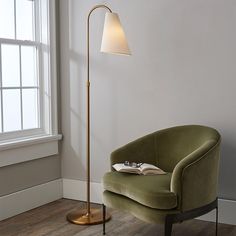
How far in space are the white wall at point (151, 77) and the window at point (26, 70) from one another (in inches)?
6.9

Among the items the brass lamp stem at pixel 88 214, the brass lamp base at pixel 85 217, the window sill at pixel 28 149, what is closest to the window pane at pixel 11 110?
the window sill at pixel 28 149

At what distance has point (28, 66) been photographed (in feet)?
12.9

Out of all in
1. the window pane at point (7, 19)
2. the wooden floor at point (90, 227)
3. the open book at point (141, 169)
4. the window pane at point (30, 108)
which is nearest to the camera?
the open book at point (141, 169)

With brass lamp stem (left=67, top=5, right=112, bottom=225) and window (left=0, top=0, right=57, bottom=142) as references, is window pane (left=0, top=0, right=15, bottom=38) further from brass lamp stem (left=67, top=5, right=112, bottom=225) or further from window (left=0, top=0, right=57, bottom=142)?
brass lamp stem (left=67, top=5, right=112, bottom=225)

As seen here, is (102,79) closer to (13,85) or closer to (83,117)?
(83,117)

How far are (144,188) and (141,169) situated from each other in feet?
0.98

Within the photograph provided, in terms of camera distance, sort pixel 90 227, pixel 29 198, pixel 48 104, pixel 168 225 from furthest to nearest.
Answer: pixel 48 104
pixel 29 198
pixel 90 227
pixel 168 225

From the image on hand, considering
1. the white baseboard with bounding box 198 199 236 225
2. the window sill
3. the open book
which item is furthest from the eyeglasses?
the window sill

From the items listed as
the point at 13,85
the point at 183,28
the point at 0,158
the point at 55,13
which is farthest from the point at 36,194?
the point at 183,28

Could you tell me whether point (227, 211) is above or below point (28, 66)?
below

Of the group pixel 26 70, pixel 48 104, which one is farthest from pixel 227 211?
pixel 26 70

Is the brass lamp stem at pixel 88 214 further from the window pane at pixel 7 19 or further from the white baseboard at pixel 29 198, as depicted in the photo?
the window pane at pixel 7 19

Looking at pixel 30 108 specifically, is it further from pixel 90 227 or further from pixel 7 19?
pixel 90 227

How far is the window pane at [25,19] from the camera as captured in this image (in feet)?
12.5
